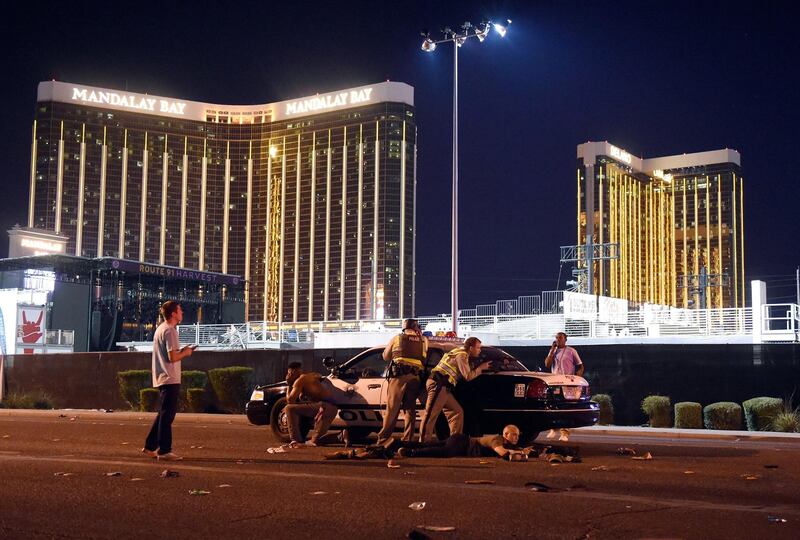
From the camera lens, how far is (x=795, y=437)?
16.8m

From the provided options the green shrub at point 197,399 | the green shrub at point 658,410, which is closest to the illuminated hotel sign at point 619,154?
the green shrub at point 197,399

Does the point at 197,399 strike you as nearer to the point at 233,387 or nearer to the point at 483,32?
the point at 233,387

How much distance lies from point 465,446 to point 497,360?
205cm

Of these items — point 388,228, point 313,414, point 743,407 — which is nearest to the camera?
point 313,414

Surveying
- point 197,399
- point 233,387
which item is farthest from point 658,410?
point 197,399

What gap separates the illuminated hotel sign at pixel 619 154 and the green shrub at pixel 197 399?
434ft

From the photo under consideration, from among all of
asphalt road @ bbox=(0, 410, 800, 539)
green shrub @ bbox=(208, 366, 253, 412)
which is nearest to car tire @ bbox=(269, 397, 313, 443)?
asphalt road @ bbox=(0, 410, 800, 539)

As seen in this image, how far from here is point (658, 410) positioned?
2092 centimetres

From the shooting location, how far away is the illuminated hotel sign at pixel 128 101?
140 meters

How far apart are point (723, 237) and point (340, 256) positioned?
62921 millimetres

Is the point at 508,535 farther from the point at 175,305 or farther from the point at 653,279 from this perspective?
the point at 653,279

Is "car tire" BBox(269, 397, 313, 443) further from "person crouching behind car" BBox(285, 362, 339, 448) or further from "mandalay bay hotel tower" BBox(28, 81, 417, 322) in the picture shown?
"mandalay bay hotel tower" BBox(28, 81, 417, 322)

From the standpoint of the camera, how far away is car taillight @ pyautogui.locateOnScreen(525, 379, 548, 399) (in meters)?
13.2

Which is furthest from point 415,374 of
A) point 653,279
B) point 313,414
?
point 653,279
